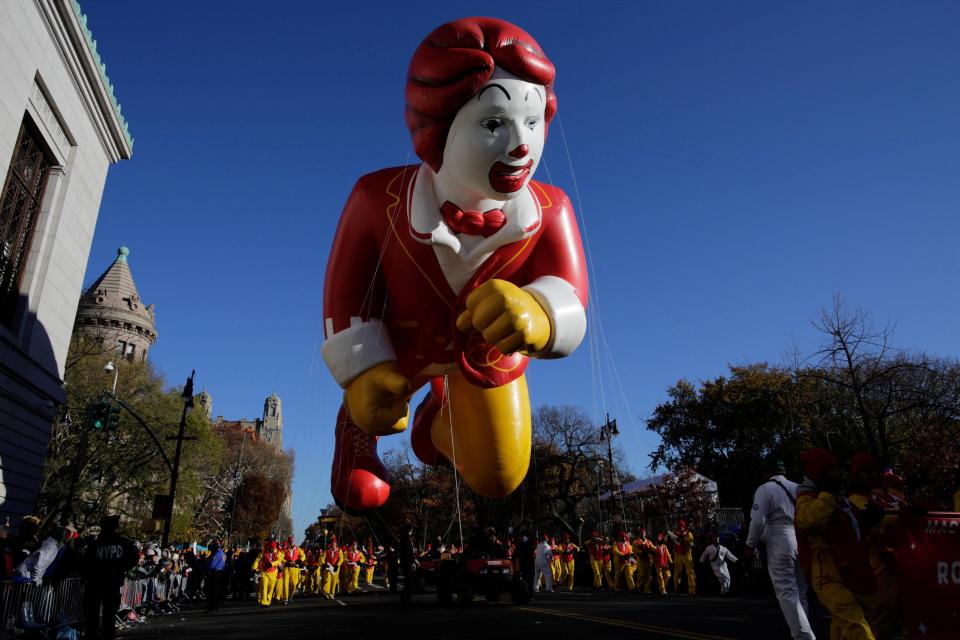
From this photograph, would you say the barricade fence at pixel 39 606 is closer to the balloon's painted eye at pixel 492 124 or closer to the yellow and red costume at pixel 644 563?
the balloon's painted eye at pixel 492 124

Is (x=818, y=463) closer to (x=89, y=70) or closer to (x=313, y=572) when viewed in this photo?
(x=313, y=572)

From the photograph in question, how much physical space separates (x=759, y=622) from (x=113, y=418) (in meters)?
14.2

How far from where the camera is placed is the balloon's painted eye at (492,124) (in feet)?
15.7

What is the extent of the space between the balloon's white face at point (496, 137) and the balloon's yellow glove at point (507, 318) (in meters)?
0.83

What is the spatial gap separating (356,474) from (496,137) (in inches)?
133

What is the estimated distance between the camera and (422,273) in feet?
17.4

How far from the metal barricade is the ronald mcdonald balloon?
378 centimetres

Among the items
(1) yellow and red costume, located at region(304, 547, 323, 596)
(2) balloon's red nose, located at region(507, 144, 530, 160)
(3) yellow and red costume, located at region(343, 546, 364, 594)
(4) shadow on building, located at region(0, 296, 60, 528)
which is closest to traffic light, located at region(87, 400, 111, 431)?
(4) shadow on building, located at region(0, 296, 60, 528)

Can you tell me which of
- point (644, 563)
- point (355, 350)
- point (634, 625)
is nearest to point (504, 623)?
point (634, 625)

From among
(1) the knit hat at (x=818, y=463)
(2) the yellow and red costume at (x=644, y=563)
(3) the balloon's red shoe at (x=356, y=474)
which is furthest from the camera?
(2) the yellow and red costume at (x=644, y=563)

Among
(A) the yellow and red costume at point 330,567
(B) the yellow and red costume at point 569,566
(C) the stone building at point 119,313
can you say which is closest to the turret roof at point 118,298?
(C) the stone building at point 119,313

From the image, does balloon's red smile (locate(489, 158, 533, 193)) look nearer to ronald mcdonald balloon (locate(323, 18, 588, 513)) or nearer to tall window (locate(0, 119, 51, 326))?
ronald mcdonald balloon (locate(323, 18, 588, 513))

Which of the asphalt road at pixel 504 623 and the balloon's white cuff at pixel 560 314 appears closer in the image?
the balloon's white cuff at pixel 560 314

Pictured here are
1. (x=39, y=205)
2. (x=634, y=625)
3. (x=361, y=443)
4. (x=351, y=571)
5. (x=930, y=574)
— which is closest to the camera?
(x=930, y=574)
